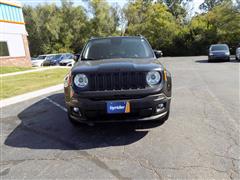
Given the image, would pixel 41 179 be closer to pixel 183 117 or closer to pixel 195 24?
pixel 183 117

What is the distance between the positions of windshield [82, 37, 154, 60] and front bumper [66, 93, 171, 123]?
1457mm

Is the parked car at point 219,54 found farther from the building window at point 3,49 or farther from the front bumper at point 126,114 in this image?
the front bumper at point 126,114

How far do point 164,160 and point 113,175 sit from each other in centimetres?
75

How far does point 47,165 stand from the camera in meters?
3.70

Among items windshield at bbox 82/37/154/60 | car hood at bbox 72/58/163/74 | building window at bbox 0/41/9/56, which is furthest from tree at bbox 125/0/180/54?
car hood at bbox 72/58/163/74

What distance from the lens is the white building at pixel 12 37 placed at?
815 inches

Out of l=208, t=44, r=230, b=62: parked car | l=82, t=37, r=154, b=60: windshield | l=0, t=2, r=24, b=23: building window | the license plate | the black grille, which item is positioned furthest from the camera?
l=0, t=2, r=24, b=23: building window

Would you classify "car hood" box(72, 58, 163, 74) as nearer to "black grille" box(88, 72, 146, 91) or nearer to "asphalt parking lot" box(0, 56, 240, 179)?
"black grille" box(88, 72, 146, 91)

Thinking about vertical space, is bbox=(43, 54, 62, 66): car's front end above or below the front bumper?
below

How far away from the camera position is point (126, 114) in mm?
4199

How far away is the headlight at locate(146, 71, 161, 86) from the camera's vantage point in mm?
4241

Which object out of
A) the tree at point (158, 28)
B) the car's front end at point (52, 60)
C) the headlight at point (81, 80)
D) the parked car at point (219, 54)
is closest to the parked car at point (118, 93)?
the headlight at point (81, 80)

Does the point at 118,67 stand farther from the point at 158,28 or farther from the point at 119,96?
the point at 158,28

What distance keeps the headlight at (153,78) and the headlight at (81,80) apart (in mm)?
976
